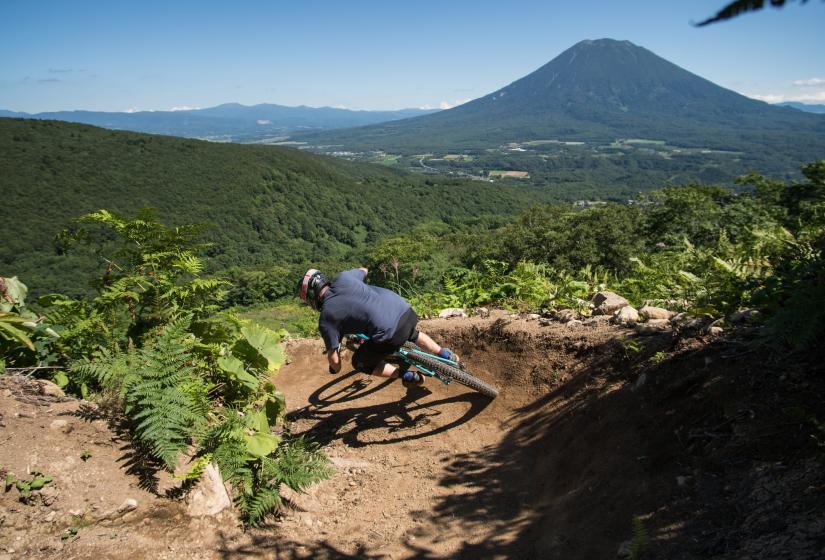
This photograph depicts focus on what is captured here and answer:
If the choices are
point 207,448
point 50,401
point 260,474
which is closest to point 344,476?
point 260,474

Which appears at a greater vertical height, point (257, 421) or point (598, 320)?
point (598, 320)

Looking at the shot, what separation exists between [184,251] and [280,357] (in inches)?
60.2

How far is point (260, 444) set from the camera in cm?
381

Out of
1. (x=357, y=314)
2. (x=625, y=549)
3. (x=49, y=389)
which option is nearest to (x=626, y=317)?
(x=357, y=314)

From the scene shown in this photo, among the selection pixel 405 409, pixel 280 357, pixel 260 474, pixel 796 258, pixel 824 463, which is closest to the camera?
pixel 824 463

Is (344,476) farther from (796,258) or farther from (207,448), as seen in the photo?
(796,258)

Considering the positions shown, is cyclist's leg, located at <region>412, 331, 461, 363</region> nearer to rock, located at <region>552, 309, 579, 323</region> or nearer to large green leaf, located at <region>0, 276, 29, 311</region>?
rock, located at <region>552, 309, 579, 323</region>

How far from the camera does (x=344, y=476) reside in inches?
175

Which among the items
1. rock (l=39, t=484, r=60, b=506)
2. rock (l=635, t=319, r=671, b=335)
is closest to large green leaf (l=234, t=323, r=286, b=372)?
rock (l=39, t=484, r=60, b=506)

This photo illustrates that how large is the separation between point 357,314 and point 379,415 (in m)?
1.79

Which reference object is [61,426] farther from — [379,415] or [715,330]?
[715,330]

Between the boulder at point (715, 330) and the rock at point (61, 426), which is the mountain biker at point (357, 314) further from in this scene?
the boulder at point (715, 330)

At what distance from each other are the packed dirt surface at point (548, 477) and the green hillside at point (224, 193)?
84.5 m

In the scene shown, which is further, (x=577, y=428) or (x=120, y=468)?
(x=577, y=428)
